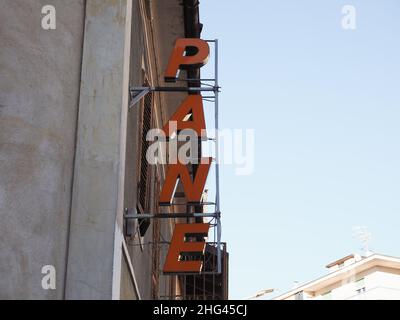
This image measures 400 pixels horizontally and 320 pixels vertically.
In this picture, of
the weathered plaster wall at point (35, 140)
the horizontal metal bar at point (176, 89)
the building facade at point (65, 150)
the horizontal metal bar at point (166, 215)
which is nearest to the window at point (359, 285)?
the horizontal metal bar at point (176, 89)

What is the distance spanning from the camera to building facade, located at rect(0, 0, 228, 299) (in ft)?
30.9

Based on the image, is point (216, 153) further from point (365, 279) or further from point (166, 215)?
point (365, 279)

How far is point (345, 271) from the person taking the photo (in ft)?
216

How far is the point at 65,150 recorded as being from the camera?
10.0 meters

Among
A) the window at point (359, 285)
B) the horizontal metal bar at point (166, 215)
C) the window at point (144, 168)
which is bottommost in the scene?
the horizontal metal bar at point (166, 215)

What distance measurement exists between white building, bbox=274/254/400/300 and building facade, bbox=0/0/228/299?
5271 cm

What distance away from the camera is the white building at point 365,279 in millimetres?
62750

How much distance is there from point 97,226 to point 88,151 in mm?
949

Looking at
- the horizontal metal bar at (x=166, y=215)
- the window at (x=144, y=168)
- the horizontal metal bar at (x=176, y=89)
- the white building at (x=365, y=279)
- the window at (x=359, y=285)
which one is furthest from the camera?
the window at (x=359, y=285)

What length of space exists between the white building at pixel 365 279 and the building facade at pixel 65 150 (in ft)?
173

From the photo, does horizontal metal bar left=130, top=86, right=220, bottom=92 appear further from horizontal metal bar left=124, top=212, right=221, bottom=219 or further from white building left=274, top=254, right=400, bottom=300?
white building left=274, top=254, right=400, bottom=300

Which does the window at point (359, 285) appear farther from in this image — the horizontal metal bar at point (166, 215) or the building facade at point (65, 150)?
the building facade at point (65, 150)

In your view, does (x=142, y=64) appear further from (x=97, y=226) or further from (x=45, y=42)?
(x=97, y=226)

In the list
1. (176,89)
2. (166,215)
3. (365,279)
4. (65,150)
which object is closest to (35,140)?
(65,150)
